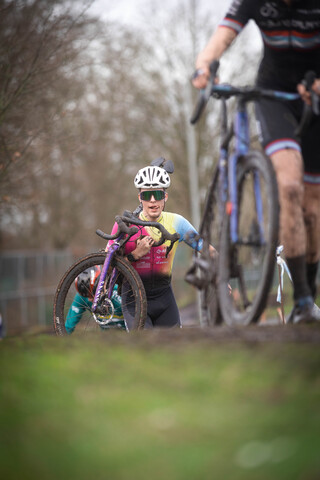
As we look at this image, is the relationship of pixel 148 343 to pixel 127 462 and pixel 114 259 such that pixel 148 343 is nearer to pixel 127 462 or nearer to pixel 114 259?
pixel 127 462

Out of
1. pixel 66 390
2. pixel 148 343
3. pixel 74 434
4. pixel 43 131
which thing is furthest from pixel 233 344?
pixel 43 131

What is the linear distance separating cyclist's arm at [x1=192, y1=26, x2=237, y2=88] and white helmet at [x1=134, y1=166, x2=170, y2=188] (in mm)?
1907

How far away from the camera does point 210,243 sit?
5488 millimetres

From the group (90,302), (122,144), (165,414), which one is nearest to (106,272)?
(90,302)

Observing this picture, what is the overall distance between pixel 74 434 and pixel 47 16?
8.58 m

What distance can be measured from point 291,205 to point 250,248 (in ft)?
2.05

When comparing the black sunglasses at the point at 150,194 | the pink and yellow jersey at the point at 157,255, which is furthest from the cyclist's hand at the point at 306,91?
the black sunglasses at the point at 150,194

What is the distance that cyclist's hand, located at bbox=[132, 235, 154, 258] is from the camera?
18.7ft

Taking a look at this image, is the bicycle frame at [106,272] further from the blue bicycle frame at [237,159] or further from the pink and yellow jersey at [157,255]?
the blue bicycle frame at [237,159]

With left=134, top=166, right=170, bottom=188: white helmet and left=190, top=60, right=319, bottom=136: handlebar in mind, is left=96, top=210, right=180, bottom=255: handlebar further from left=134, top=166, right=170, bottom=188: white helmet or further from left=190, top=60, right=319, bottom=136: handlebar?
left=190, top=60, right=319, bottom=136: handlebar

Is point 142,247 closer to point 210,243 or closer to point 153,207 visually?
point 153,207

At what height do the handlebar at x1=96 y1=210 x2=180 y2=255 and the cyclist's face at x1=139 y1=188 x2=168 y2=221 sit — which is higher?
the cyclist's face at x1=139 y1=188 x2=168 y2=221

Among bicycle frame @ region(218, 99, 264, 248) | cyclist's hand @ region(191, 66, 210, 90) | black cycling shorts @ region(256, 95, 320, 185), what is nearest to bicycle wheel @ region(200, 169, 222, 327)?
bicycle frame @ region(218, 99, 264, 248)

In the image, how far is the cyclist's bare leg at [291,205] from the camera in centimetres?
351
